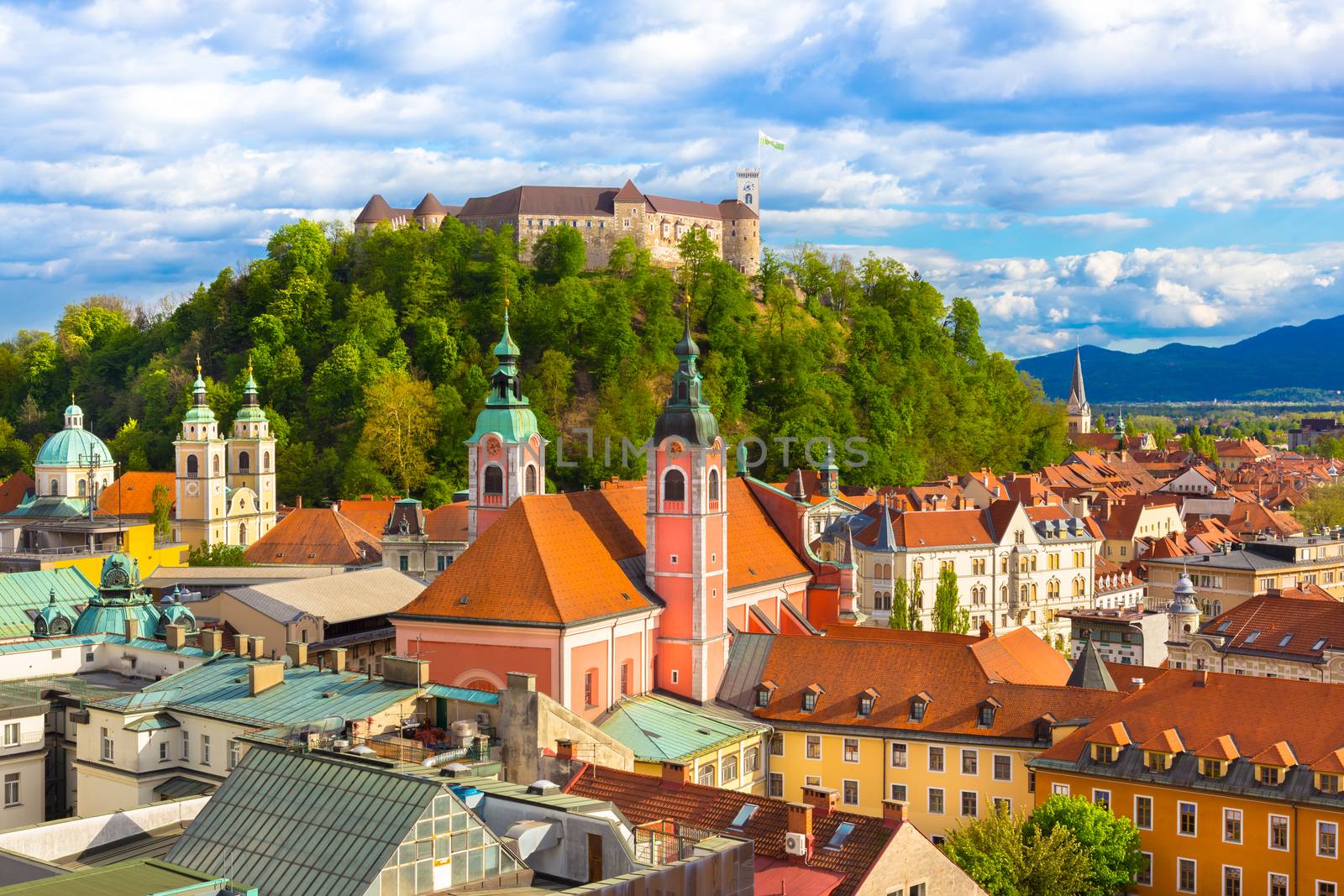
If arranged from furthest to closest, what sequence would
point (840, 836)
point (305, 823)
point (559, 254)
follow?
point (559, 254)
point (840, 836)
point (305, 823)

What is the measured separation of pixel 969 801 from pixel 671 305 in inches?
2671

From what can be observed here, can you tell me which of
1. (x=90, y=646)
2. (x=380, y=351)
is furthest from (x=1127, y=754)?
(x=380, y=351)

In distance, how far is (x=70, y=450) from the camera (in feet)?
305

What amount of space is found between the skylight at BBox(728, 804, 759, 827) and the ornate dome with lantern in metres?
24.2

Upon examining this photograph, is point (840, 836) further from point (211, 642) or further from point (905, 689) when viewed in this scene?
point (211, 642)

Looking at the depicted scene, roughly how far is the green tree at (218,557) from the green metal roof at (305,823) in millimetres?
52033

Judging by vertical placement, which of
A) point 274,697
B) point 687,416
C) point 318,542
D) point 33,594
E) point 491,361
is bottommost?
point 274,697

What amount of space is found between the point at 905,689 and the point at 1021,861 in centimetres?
1056

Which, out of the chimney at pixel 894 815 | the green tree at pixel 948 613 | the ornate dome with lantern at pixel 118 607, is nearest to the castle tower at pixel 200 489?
the ornate dome with lantern at pixel 118 607

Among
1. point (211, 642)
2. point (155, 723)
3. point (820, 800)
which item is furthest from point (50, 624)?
point (820, 800)

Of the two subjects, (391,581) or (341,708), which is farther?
(391,581)

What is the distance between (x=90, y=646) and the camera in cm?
4572

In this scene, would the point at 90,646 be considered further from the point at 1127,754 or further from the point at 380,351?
the point at 380,351

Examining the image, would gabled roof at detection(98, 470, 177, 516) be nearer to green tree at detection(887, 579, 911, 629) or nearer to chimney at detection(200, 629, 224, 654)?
green tree at detection(887, 579, 911, 629)
